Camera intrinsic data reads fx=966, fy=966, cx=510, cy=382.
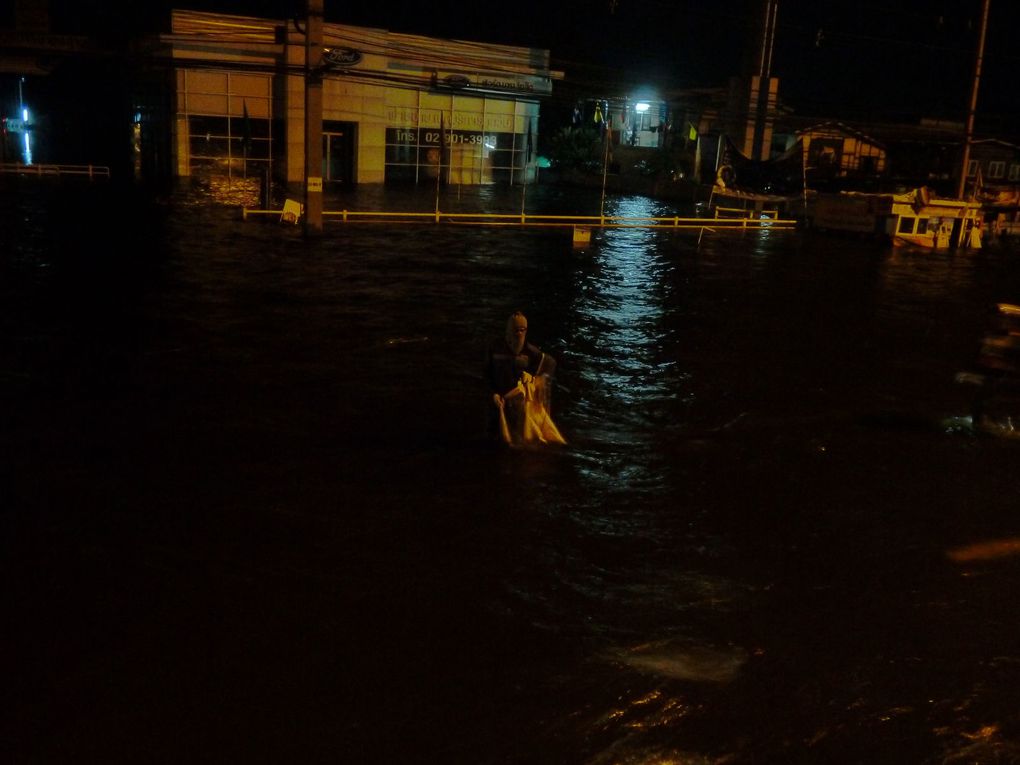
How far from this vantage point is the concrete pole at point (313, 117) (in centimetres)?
2273

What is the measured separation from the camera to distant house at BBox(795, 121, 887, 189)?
51938 mm

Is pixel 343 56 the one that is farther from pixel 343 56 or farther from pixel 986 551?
pixel 986 551

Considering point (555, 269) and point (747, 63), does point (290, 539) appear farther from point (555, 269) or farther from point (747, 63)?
point (747, 63)

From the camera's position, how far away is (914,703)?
199 inches

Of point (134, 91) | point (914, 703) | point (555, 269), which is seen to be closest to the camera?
point (914, 703)

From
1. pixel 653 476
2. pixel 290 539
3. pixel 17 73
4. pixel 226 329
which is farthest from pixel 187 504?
pixel 17 73

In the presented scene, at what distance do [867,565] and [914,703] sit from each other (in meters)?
1.81

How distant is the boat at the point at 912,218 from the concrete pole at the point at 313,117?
18778mm

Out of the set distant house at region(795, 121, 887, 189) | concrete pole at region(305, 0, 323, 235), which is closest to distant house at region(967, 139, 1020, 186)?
distant house at region(795, 121, 887, 189)

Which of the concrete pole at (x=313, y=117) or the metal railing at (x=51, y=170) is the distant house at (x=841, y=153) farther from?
the metal railing at (x=51, y=170)

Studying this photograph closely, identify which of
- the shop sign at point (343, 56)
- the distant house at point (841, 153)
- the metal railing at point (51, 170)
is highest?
the shop sign at point (343, 56)

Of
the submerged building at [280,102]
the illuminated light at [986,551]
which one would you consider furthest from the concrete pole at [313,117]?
the illuminated light at [986,551]

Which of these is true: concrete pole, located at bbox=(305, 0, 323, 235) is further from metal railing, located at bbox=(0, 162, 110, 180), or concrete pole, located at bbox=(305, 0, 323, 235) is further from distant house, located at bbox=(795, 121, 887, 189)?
distant house, located at bbox=(795, 121, 887, 189)

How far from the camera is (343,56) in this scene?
42.2 meters
